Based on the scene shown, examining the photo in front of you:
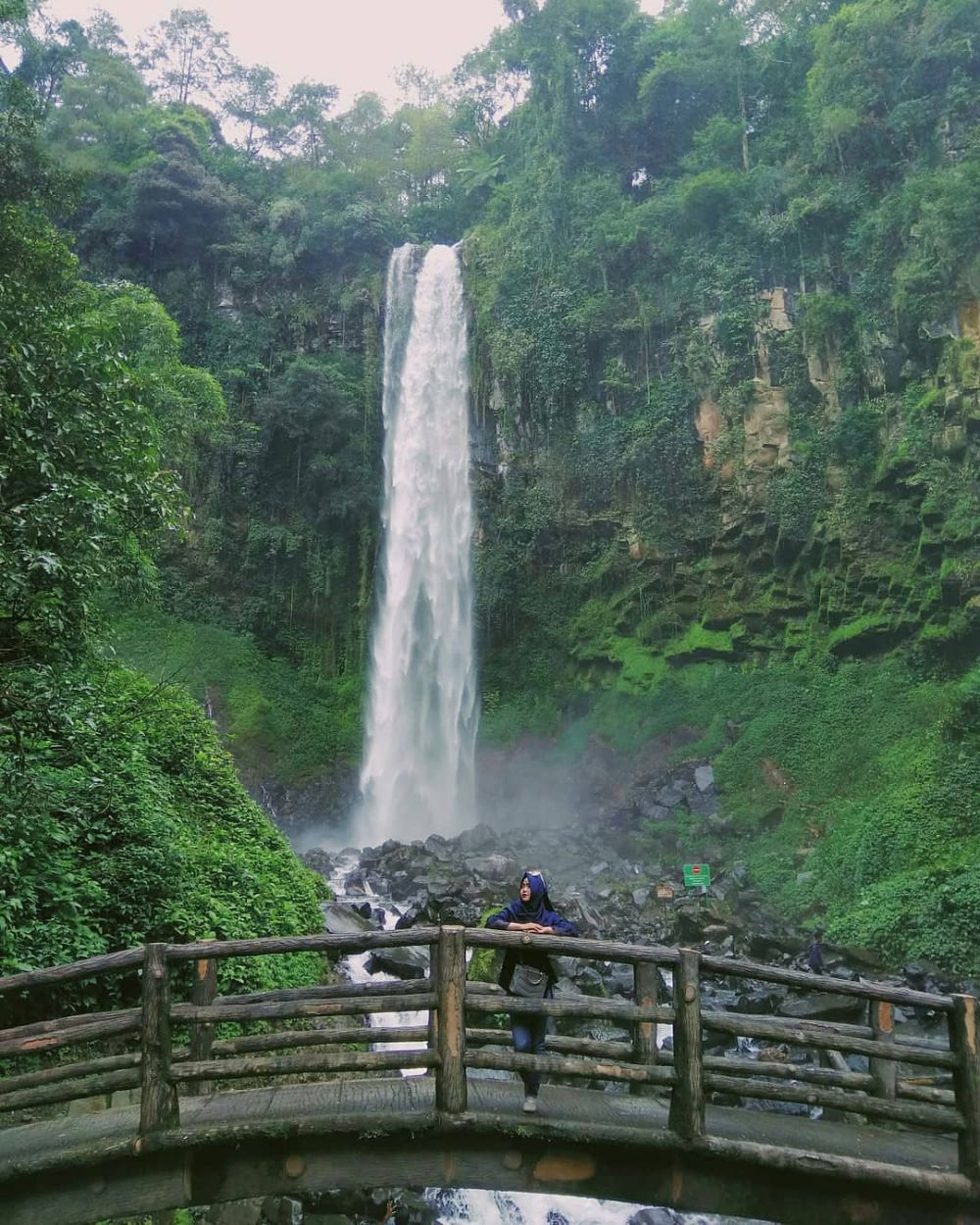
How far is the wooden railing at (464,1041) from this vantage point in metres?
4.16

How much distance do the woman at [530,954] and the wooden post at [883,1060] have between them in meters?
1.79

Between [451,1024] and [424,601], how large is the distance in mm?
20884

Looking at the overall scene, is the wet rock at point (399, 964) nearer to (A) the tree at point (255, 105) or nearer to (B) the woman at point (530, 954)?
(B) the woman at point (530, 954)

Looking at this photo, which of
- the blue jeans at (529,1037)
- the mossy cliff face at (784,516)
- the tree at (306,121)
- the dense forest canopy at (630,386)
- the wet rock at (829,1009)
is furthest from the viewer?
the tree at (306,121)

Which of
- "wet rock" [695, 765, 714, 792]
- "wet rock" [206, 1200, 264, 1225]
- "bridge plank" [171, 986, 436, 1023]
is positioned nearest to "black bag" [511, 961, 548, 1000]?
"bridge plank" [171, 986, 436, 1023]

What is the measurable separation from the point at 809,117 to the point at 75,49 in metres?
28.4

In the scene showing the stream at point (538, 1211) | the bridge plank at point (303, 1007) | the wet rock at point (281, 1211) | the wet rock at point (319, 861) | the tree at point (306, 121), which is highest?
the tree at point (306, 121)

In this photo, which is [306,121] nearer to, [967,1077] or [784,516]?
[784,516]

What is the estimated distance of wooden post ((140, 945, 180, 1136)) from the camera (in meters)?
4.10

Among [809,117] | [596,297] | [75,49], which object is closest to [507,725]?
[596,297]

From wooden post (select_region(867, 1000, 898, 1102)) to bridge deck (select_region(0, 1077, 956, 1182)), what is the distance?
0.26m

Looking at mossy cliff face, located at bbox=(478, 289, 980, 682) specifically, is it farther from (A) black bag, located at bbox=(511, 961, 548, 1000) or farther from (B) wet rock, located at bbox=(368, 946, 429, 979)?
(A) black bag, located at bbox=(511, 961, 548, 1000)

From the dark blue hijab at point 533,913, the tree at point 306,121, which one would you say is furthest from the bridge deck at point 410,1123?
the tree at point 306,121

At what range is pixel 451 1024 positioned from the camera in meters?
4.30
